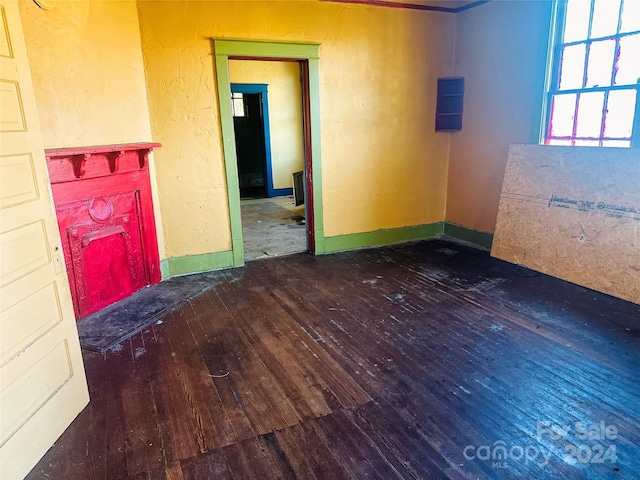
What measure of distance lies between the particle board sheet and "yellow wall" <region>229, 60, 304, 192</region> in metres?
5.94

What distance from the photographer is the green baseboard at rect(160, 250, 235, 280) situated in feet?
14.2

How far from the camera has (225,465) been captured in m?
1.89

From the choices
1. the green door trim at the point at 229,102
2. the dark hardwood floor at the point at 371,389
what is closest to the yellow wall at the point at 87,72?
the green door trim at the point at 229,102

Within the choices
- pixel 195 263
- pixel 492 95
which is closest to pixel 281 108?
pixel 492 95

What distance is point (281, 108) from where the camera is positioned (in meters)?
9.30

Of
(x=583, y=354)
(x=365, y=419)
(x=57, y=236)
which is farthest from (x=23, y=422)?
(x=583, y=354)

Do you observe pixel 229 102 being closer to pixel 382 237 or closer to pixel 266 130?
pixel 382 237

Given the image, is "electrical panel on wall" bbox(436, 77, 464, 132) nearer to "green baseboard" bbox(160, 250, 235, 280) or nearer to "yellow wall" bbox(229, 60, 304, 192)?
"green baseboard" bbox(160, 250, 235, 280)

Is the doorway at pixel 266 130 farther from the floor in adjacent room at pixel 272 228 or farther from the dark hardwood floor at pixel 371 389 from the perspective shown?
the dark hardwood floor at pixel 371 389

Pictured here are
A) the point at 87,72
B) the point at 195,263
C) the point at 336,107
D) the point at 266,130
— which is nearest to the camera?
the point at 87,72

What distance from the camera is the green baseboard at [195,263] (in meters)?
4.33

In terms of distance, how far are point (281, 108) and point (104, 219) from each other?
6.51 m

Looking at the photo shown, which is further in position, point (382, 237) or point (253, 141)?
point (253, 141)

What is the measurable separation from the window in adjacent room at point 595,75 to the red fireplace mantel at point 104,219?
400 centimetres
